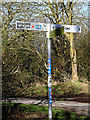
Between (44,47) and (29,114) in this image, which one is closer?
(29,114)

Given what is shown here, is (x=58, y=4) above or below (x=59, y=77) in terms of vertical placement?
above

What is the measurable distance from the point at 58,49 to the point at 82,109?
13.3 ft

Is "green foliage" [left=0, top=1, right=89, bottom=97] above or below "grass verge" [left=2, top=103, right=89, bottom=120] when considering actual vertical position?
above

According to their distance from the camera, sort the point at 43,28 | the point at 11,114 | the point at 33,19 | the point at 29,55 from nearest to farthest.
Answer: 1. the point at 43,28
2. the point at 11,114
3. the point at 33,19
4. the point at 29,55

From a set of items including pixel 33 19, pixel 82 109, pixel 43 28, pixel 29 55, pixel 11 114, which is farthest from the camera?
pixel 29 55

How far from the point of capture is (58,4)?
9.00 m

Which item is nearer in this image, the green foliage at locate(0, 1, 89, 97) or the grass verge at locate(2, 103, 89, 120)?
the grass verge at locate(2, 103, 89, 120)

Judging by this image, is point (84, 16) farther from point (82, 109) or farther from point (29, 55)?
point (82, 109)

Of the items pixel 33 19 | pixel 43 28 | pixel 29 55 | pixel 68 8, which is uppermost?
pixel 68 8

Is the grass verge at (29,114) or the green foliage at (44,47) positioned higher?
the green foliage at (44,47)

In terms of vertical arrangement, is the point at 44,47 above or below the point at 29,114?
above

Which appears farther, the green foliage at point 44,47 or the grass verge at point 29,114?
the green foliage at point 44,47

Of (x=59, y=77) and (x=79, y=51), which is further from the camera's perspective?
(x=79, y=51)

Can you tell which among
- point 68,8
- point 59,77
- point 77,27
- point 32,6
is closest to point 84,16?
point 68,8
